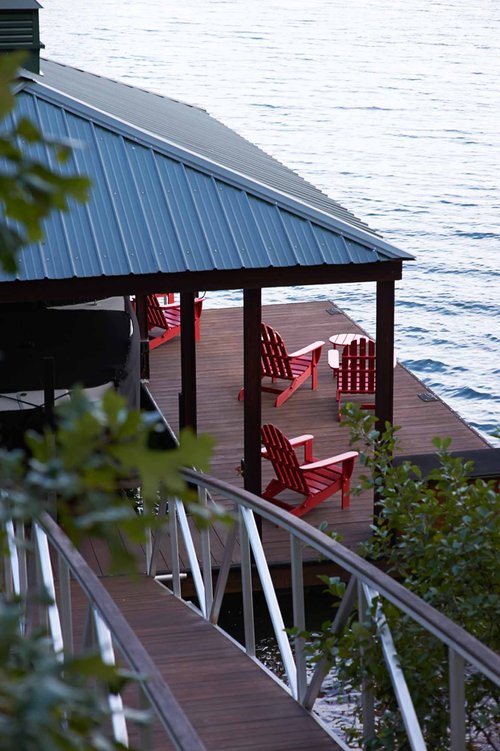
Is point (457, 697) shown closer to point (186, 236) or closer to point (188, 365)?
point (186, 236)

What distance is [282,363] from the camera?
14250 millimetres

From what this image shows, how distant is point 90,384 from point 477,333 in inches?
530

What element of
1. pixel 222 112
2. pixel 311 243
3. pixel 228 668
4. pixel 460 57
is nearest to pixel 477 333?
pixel 311 243

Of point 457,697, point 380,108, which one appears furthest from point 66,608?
point 380,108

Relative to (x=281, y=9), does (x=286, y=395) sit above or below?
below

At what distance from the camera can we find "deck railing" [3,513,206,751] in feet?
9.32

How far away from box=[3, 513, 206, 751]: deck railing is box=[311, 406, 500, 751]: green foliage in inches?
32.3

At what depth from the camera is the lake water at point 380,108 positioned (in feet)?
81.6

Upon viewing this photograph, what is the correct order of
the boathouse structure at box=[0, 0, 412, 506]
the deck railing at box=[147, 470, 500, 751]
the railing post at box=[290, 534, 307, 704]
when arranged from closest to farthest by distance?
1. the deck railing at box=[147, 470, 500, 751]
2. the railing post at box=[290, 534, 307, 704]
3. the boathouse structure at box=[0, 0, 412, 506]

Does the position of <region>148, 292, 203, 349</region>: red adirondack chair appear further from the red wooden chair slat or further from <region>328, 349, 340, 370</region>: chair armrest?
the red wooden chair slat

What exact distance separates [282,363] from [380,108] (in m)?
34.6

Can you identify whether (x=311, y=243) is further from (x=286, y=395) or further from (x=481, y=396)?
(x=481, y=396)

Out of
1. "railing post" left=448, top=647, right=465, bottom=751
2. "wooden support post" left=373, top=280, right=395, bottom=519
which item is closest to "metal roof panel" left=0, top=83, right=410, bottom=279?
"wooden support post" left=373, top=280, right=395, bottom=519

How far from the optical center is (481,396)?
67.3ft
